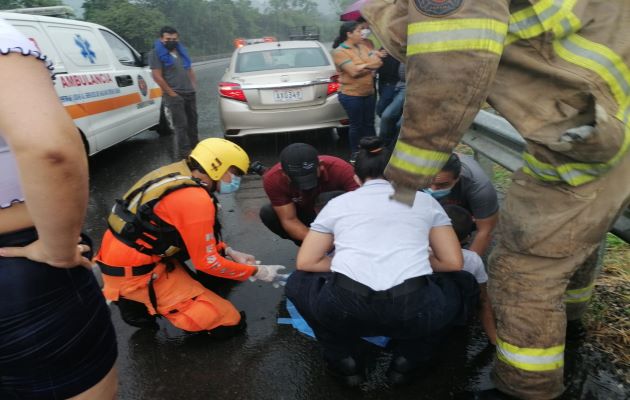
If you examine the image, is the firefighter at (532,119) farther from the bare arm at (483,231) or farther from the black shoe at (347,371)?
the bare arm at (483,231)

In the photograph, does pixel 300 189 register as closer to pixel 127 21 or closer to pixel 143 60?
pixel 143 60

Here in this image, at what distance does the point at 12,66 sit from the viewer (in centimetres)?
94

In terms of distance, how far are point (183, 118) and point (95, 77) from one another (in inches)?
44.5

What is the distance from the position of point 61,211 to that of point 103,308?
485 mm

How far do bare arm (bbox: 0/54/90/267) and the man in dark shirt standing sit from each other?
5.09 meters

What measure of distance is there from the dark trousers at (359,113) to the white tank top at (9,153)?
13.7 feet

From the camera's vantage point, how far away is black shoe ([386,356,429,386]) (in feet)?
6.81

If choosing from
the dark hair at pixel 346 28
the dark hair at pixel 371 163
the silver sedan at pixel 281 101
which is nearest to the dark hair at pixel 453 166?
the dark hair at pixel 371 163

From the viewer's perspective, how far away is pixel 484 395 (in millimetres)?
1996

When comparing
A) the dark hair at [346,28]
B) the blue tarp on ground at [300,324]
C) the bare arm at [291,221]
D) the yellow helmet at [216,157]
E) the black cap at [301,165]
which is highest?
the dark hair at [346,28]

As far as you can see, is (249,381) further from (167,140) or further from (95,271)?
(167,140)

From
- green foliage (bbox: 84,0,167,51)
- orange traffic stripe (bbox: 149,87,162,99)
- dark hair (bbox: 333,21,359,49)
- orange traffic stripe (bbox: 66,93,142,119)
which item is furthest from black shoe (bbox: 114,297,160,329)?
green foliage (bbox: 84,0,167,51)

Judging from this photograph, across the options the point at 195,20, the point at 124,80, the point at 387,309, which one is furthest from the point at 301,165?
the point at 195,20

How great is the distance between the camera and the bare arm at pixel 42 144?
925mm
